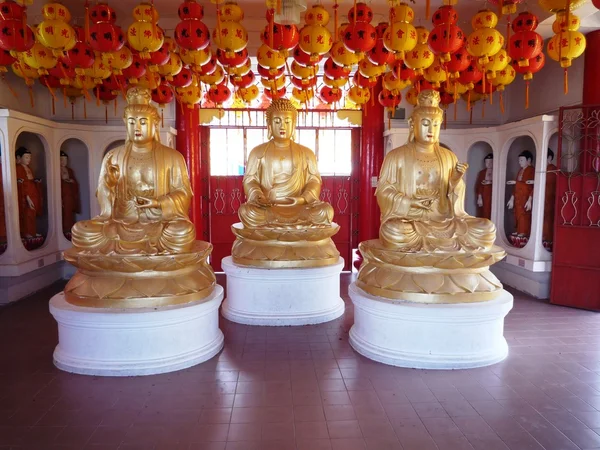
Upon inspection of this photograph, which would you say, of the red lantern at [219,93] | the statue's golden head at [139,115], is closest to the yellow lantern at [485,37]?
the statue's golden head at [139,115]

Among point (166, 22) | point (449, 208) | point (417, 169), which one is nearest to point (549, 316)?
point (449, 208)

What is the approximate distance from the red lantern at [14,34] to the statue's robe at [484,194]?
684 centimetres

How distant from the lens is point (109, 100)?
7969mm

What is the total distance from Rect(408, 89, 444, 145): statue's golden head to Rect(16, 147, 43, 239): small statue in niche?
17.9ft

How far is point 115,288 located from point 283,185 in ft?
8.17

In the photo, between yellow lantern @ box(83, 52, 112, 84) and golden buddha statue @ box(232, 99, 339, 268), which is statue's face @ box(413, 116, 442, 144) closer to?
golden buddha statue @ box(232, 99, 339, 268)

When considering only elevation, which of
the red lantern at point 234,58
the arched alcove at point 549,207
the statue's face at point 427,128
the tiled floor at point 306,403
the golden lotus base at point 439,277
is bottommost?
the tiled floor at point 306,403

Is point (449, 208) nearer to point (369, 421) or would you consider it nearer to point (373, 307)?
point (373, 307)

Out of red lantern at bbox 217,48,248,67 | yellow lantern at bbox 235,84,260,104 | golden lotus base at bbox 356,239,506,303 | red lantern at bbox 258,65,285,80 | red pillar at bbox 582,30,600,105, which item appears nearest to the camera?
golden lotus base at bbox 356,239,506,303

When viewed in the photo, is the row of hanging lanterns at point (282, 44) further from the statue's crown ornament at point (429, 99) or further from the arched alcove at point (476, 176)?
the arched alcove at point (476, 176)

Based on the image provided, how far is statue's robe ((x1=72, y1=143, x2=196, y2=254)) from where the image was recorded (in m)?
4.05

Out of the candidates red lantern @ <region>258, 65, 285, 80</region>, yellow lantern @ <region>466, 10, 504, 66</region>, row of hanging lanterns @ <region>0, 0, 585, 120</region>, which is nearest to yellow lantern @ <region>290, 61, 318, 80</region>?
row of hanging lanterns @ <region>0, 0, 585, 120</region>

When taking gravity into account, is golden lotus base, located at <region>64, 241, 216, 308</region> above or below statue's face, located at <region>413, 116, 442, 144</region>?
below

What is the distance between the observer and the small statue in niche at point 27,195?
675cm
